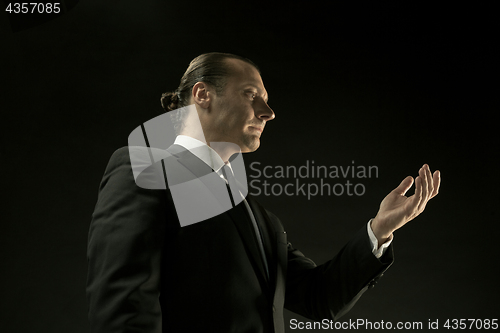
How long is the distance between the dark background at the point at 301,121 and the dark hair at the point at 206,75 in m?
0.96

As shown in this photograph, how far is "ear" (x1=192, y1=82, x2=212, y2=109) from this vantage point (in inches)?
47.1

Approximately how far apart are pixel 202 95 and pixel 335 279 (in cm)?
64

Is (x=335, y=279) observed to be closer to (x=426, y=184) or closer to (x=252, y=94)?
(x=426, y=184)

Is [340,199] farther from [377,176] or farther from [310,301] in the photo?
[310,301]

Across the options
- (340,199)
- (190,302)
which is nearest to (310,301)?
(190,302)

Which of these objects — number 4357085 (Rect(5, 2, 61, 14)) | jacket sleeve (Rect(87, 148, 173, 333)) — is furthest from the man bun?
number 4357085 (Rect(5, 2, 61, 14))

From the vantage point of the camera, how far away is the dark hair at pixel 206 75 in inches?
48.0

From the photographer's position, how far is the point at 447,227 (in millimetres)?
2285

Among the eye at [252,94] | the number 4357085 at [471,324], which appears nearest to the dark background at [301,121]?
the number 4357085 at [471,324]

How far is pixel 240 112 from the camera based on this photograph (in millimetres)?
1184

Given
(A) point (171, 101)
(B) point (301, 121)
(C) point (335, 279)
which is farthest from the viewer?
(B) point (301, 121)

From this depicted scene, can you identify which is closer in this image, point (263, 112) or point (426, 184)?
point (426, 184)

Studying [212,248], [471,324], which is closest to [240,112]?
[212,248]

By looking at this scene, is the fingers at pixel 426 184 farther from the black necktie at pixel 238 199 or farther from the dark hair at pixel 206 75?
the dark hair at pixel 206 75
